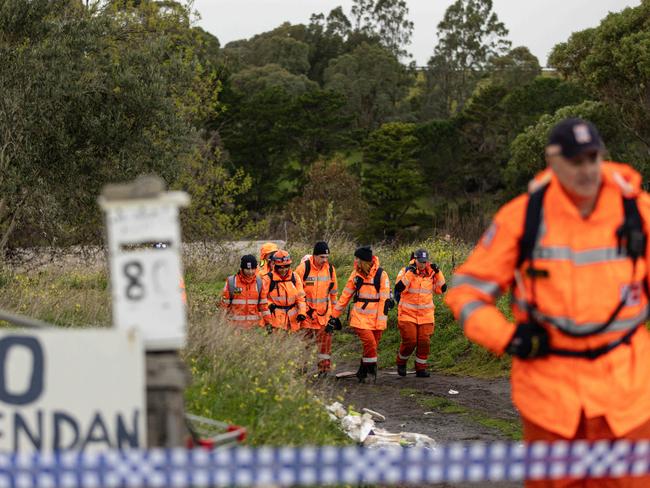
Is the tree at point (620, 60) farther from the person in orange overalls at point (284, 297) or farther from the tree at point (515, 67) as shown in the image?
the tree at point (515, 67)

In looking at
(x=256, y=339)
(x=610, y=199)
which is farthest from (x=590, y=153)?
(x=256, y=339)

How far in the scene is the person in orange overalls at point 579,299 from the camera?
4.14 meters

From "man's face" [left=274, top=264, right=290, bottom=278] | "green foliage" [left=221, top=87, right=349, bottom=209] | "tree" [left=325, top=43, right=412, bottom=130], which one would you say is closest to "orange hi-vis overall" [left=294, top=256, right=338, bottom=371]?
"man's face" [left=274, top=264, right=290, bottom=278]

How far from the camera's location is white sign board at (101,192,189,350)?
393 centimetres

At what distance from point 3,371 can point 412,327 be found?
11354mm

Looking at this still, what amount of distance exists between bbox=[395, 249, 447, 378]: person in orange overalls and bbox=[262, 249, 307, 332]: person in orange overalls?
189 centimetres

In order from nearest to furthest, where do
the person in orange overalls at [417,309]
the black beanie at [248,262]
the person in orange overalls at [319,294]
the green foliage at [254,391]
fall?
the green foliage at [254,391] → the black beanie at [248,262] → the person in orange overalls at [319,294] → the person in orange overalls at [417,309]

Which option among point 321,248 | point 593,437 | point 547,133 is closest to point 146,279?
point 593,437

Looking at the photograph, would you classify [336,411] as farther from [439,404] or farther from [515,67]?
[515,67]

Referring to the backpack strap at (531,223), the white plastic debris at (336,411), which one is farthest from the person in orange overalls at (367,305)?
the backpack strap at (531,223)

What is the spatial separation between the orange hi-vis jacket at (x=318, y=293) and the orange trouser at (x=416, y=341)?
129 centimetres

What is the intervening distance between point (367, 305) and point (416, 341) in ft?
4.03

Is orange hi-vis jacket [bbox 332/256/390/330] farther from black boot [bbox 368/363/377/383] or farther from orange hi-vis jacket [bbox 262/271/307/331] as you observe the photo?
orange hi-vis jacket [bbox 262/271/307/331]

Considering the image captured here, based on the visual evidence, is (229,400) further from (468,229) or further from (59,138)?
(468,229)
